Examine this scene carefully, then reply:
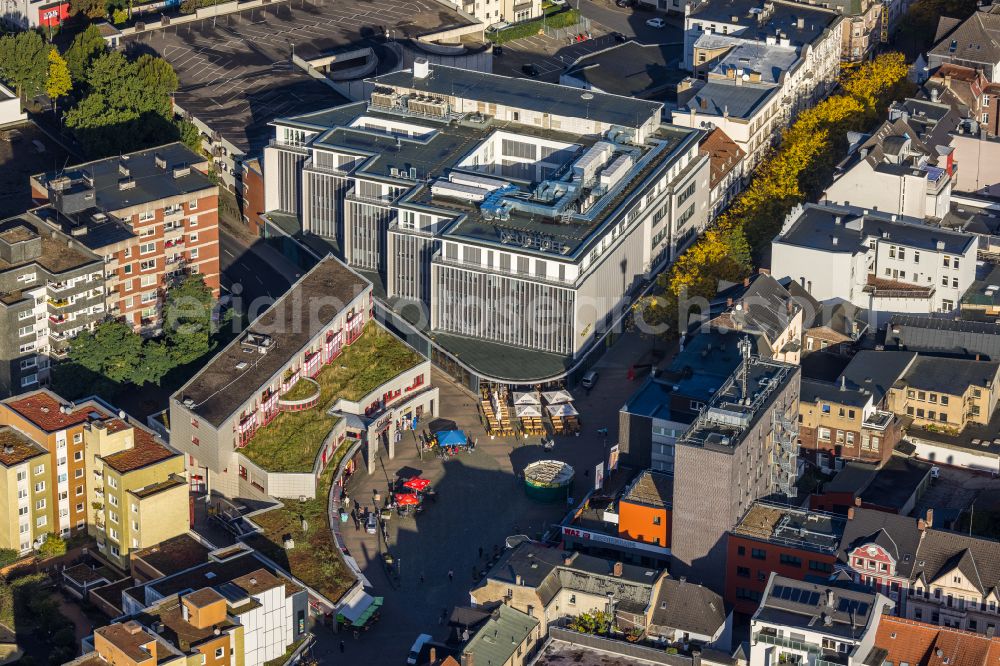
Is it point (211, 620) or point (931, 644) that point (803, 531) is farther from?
point (211, 620)

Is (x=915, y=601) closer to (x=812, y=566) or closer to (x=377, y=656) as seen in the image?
(x=812, y=566)

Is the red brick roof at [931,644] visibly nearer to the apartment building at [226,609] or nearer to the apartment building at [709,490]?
the apartment building at [709,490]

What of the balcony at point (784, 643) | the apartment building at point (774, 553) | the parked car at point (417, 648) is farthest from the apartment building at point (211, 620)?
the balcony at point (784, 643)

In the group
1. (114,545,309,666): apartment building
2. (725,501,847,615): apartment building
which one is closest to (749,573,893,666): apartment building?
(725,501,847,615): apartment building

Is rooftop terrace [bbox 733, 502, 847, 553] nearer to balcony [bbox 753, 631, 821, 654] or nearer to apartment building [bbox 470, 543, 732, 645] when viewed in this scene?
apartment building [bbox 470, 543, 732, 645]

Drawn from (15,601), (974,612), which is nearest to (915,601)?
(974,612)

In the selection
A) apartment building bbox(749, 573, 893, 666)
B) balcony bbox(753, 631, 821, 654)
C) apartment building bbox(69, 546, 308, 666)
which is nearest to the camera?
apartment building bbox(749, 573, 893, 666)
